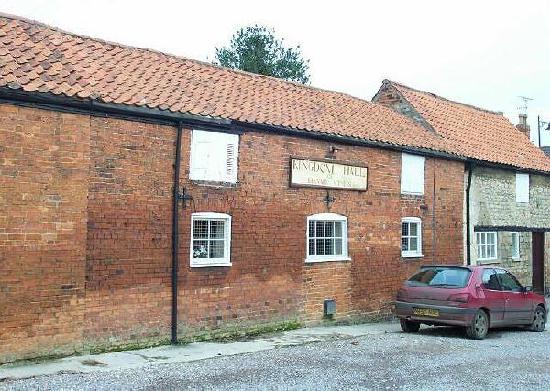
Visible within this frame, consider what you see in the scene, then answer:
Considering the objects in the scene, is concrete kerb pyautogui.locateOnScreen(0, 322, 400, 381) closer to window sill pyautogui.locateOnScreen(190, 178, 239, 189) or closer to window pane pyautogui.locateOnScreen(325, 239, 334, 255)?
window pane pyautogui.locateOnScreen(325, 239, 334, 255)

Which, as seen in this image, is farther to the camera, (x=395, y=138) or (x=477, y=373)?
(x=395, y=138)

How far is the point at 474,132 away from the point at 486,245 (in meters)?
3.92

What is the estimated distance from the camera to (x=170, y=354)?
32.3 feet

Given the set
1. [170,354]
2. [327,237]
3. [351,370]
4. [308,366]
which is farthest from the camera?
[327,237]

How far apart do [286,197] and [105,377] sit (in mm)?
5754

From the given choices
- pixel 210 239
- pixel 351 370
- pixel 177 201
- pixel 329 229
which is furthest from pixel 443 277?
pixel 177 201

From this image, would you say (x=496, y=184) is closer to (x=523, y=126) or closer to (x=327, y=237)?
(x=327, y=237)

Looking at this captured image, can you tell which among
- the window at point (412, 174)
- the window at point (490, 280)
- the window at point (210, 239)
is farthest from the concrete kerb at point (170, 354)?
the window at point (412, 174)

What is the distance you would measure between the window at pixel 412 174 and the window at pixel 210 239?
19.1 feet

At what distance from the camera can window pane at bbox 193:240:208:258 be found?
11.2 metres

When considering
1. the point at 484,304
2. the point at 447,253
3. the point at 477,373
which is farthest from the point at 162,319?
the point at 447,253

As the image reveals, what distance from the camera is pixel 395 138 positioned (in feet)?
51.9

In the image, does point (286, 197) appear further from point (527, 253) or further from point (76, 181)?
point (527, 253)

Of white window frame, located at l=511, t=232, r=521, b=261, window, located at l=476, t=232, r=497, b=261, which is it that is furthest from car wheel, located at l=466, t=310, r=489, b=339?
white window frame, located at l=511, t=232, r=521, b=261
